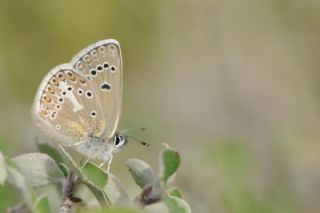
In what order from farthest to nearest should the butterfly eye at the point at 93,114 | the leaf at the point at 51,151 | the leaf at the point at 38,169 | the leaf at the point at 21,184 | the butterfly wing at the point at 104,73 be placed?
the butterfly eye at the point at 93,114 < the butterfly wing at the point at 104,73 < the leaf at the point at 51,151 < the leaf at the point at 38,169 < the leaf at the point at 21,184

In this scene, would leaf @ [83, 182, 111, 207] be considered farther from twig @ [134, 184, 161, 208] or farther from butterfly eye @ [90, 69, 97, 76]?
butterfly eye @ [90, 69, 97, 76]

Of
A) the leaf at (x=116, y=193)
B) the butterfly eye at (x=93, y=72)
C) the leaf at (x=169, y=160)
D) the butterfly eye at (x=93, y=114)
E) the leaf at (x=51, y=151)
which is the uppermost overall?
the butterfly eye at (x=93, y=72)

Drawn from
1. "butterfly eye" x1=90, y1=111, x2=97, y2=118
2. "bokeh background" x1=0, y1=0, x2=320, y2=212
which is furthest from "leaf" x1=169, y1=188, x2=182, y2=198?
"bokeh background" x1=0, y1=0, x2=320, y2=212

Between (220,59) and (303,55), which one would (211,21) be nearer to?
(220,59)

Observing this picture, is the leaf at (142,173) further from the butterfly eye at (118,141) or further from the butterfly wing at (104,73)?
the butterfly eye at (118,141)

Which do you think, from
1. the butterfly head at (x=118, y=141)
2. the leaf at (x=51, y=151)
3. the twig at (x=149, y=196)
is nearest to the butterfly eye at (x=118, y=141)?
the butterfly head at (x=118, y=141)

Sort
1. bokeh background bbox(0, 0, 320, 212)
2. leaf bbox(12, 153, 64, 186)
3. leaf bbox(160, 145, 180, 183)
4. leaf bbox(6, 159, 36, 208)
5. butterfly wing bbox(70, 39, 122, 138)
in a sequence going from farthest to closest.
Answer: bokeh background bbox(0, 0, 320, 212) < butterfly wing bbox(70, 39, 122, 138) < leaf bbox(12, 153, 64, 186) < leaf bbox(160, 145, 180, 183) < leaf bbox(6, 159, 36, 208)
